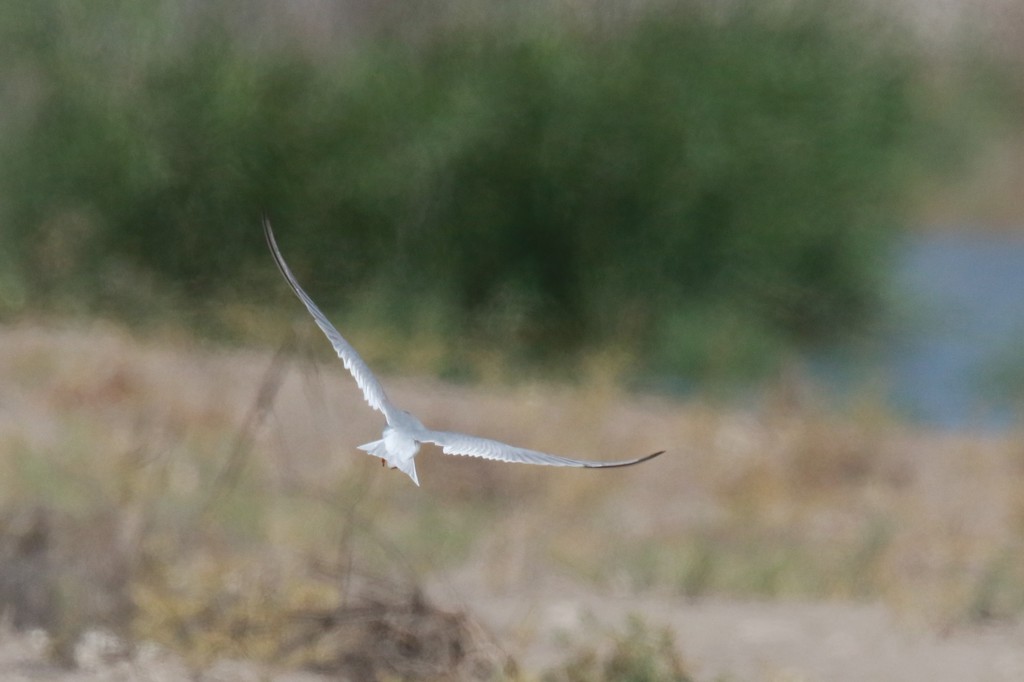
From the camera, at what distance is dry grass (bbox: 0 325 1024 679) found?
14.7ft

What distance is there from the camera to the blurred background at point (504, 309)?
606cm

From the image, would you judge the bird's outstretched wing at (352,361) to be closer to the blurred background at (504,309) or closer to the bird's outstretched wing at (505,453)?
the bird's outstretched wing at (505,453)

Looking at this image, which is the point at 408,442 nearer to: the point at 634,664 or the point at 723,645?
the point at 634,664

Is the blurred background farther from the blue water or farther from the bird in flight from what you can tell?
the bird in flight

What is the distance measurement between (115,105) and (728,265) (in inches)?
206

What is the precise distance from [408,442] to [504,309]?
11.2m

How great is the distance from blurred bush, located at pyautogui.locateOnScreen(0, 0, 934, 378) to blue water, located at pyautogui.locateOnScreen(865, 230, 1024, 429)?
0.65 metres

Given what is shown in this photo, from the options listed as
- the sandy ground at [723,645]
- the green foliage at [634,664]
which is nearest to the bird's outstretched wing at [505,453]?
the green foliage at [634,664]

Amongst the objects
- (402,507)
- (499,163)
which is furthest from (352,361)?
(499,163)

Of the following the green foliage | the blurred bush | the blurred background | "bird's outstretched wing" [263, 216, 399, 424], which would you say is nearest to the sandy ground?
the blurred background

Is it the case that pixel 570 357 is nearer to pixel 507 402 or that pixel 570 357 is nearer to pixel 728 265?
pixel 728 265

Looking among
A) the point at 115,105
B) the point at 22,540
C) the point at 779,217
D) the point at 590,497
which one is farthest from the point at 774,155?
the point at 22,540

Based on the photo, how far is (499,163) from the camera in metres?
14.5

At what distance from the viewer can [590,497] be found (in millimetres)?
7852
